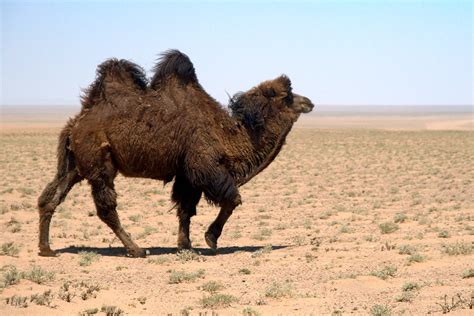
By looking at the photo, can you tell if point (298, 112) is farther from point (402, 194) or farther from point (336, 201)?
point (402, 194)

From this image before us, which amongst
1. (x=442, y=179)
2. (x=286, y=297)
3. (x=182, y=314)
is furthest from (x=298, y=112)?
(x=442, y=179)

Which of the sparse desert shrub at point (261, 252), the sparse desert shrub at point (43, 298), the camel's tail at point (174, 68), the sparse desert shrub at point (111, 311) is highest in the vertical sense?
the camel's tail at point (174, 68)

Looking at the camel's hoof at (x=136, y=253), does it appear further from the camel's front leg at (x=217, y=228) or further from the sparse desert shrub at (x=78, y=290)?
the sparse desert shrub at (x=78, y=290)

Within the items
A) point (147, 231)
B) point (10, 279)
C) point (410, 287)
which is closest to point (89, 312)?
point (10, 279)

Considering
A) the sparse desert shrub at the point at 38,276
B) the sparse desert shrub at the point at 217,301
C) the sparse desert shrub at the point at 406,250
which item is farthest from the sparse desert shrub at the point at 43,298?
the sparse desert shrub at the point at 406,250

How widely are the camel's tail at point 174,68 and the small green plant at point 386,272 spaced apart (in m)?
4.30

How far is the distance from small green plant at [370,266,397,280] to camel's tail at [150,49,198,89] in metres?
4.30

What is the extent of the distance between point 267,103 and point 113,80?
2.41 meters

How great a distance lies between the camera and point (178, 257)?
10867mm

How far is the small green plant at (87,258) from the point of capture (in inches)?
411

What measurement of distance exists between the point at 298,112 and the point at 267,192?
11.9 meters

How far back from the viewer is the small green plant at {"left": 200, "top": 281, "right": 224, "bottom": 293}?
8578 millimetres

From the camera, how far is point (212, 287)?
28.1 ft

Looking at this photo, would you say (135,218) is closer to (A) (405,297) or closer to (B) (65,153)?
(B) (65,153)
